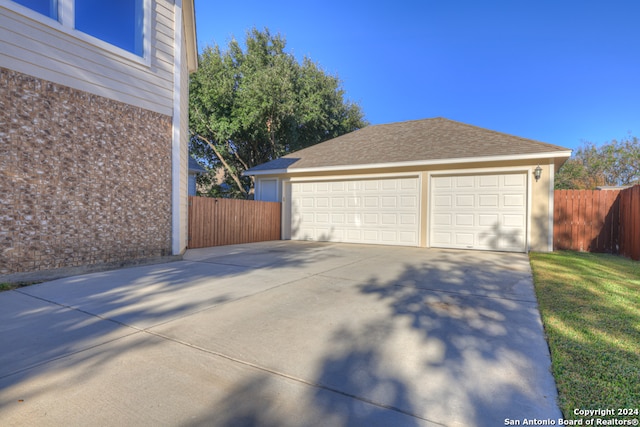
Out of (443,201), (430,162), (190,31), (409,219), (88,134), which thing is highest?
(190,31)

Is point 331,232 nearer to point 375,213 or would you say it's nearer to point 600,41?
point 375,213

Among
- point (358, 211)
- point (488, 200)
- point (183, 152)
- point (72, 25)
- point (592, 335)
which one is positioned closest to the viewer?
point (592, 335)

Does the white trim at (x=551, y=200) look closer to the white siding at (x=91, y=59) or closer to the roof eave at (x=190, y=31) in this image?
the white siding at (x=91, y=59)

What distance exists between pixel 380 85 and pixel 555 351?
26.5 metres

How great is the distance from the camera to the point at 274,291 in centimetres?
436

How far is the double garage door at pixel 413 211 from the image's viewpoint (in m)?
8.84

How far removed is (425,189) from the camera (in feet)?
32.1

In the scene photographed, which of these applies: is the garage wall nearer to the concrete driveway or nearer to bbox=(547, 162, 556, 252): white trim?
bbox=(547, 162, 556, 252): white trim

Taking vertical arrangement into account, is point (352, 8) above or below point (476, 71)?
above

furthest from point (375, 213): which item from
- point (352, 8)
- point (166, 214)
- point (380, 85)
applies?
point (380, 85)

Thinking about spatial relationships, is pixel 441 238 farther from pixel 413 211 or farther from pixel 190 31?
pixel 190 31

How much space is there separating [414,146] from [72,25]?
9.32m

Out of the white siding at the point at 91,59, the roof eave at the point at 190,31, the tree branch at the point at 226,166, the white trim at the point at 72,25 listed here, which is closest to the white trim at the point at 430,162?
the roof eave at the point at 190,31

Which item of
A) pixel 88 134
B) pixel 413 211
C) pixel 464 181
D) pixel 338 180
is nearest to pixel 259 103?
pixel 338 180
